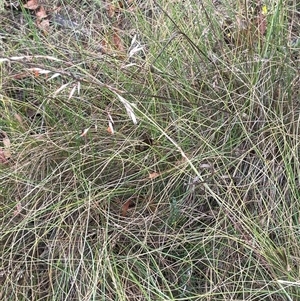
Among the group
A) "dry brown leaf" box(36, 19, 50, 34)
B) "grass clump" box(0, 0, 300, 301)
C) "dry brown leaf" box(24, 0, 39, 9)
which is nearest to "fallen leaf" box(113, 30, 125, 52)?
"grass clump" box(0, 0, 300, 301)

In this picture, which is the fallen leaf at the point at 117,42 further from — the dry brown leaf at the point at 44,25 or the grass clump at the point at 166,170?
the dry brown leaf at the point at 44,25

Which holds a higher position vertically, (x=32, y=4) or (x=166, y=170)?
(x=32, y=4)

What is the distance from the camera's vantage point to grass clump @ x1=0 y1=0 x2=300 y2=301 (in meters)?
1.43

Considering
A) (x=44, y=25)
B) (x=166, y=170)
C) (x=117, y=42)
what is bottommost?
(x=166, y=170)

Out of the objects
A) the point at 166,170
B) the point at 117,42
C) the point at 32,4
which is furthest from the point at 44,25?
the point at 166,170

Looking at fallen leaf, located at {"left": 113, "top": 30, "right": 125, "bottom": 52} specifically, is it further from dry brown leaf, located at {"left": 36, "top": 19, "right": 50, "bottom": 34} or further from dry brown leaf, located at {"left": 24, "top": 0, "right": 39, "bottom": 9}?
dry brown leaf, located at {"left": 24, "top": 0, "right": 39, "bottom": 9}

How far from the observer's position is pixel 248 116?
1589mm

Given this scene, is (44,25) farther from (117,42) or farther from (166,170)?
(166,170)

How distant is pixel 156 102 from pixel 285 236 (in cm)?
56

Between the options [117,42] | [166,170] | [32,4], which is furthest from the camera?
[32,4]

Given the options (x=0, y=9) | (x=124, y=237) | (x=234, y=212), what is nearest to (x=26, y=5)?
(x=0, y=9)

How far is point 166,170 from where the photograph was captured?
1.56 m

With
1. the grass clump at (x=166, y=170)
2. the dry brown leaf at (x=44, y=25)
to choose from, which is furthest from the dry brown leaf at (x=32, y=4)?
the grass clump at (x=166, y=170)

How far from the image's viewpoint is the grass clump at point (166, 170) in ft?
4.69
